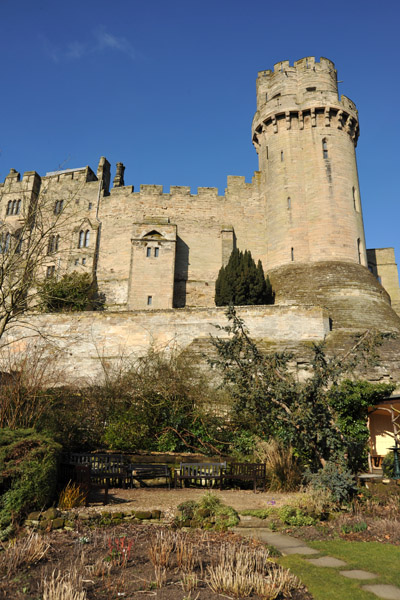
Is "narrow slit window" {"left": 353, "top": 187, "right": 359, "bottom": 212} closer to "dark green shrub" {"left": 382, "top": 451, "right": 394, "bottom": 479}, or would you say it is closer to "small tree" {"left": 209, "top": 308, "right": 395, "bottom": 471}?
"dark green shrub" {"left": 382, "top": 451, "right": 394, "bottom": 479}

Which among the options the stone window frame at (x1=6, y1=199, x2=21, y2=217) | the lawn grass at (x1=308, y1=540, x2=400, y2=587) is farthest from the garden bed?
the stone window frame at (x1=6, y1=199, x2=21, y2=217)

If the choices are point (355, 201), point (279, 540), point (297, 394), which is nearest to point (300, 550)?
point (279, 540)

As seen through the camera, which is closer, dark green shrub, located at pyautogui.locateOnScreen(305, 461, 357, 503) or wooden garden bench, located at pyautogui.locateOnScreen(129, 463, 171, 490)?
dark green shrub, located at pyautogui.locateOnScreen(305, 461, 357, 503)

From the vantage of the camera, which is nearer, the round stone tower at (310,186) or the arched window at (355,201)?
the round stone tower at (310,186)

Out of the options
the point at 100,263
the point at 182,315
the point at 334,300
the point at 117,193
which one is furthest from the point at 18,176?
the point at 334,300

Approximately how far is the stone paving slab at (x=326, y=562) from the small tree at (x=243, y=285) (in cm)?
2000

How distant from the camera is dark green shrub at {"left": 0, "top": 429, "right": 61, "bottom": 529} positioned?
6.40m

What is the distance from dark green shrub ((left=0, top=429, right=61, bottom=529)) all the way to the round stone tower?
60.9 ft

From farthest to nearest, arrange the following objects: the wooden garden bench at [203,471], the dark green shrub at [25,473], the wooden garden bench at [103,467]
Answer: the wooden garden bench at [203,471], the wooden garden bench at [103,467], the dark green shrub at [25,473]

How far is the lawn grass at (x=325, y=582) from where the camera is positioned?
418 centimetres

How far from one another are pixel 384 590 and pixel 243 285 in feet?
71.5

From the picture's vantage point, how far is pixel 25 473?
6.65 metres

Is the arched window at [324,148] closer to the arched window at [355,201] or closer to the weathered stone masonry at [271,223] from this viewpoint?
the weathered stone masonry at [271,223]

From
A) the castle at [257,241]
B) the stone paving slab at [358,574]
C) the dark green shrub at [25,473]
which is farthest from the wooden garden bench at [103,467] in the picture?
the castle at [257,241]
